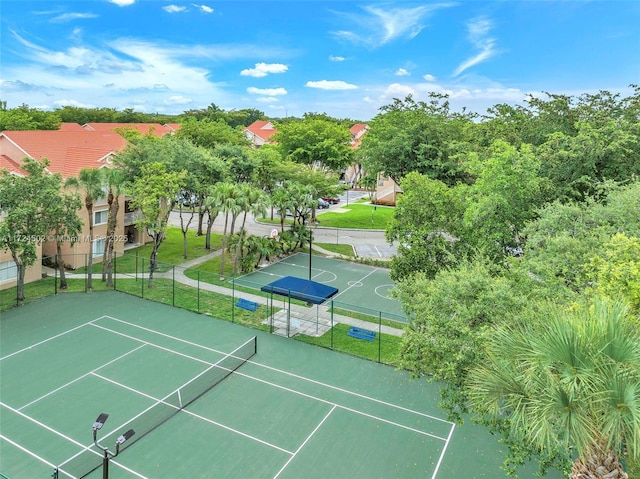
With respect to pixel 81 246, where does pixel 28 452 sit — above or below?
below

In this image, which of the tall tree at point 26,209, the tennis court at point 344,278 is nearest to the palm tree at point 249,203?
the tennis court at point 344,278

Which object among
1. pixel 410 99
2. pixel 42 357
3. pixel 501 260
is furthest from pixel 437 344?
pixel 410 99

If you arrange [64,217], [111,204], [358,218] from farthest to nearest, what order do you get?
[358,218], [111,204], [64,217]

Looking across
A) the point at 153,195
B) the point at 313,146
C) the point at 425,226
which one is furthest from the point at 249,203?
the point at 313,146

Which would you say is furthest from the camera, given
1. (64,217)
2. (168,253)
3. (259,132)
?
(259,132)

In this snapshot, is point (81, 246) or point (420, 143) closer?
point (81, 246)

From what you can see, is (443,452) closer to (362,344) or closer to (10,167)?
(362,344)

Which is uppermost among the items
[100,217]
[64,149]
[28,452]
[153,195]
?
[64,149]

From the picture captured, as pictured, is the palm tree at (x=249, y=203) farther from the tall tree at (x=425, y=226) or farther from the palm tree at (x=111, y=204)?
the tall tree at (x=425, y=226)
